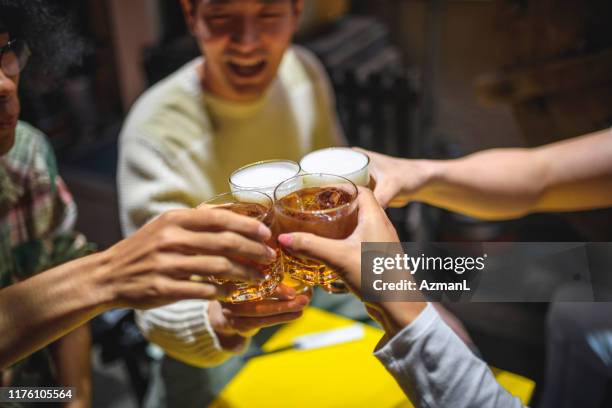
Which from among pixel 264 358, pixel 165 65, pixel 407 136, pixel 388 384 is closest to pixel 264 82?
pixel 264 358

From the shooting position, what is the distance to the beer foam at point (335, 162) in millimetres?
1330

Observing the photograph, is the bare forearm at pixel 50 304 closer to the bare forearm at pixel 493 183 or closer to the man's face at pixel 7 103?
the man's face at pixel 7 103

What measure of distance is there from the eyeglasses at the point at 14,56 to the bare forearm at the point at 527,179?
3.87 ft

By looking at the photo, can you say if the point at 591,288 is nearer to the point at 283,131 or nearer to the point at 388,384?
the point at 388,384

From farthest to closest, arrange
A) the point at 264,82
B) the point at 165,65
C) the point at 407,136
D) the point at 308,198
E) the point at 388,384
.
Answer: the point at 165,65
the point at 407,136
the point at 264,82
the point at 388,384
the point at 308,198

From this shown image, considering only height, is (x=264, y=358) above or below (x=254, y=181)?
below

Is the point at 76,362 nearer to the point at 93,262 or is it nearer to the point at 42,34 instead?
the point at 93,262

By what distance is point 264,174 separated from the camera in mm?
1301

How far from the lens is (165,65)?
13.0 feet

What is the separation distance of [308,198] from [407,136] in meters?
2.63

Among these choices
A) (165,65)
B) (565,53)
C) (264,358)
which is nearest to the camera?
(264,358)

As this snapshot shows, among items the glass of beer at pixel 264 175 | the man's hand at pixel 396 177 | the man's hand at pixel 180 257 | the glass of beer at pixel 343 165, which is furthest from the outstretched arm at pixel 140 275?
the man's hand at pixel 396 177

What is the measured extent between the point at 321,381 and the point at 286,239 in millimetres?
718

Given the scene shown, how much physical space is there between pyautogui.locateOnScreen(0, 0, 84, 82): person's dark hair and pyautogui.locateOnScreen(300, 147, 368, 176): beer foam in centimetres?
63
